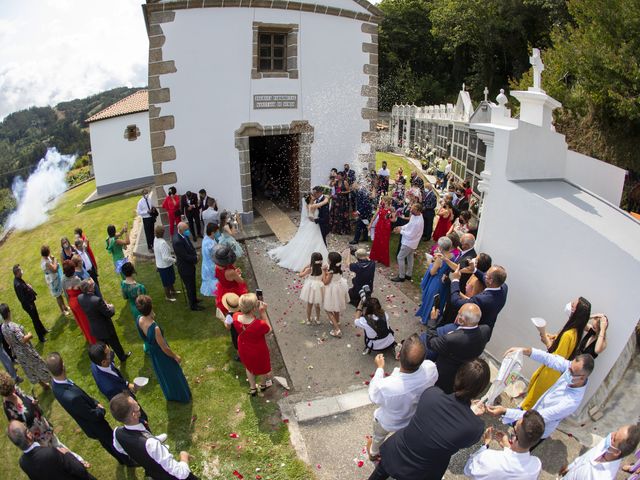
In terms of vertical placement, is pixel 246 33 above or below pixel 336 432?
above

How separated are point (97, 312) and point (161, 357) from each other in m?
1.38

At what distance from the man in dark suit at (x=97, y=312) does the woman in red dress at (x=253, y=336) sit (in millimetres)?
2034

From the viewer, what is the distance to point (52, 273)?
7.25 m

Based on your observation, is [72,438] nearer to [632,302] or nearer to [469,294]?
[469,294]

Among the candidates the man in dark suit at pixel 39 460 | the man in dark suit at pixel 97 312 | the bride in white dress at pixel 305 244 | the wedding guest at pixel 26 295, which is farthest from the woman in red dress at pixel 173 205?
the man in dark suit at pixel 39 460

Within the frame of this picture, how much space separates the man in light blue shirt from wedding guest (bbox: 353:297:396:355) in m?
2.13

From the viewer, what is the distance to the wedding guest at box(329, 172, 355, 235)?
10992 mm

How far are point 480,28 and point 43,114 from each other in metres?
128

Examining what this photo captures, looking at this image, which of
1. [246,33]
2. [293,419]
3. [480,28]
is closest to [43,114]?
[480,28]

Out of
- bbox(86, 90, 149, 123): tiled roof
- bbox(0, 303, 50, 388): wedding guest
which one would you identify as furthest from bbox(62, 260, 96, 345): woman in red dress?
bbox(86, 90, 149, 123): tiled roof

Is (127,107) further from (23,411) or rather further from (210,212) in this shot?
(23,411)

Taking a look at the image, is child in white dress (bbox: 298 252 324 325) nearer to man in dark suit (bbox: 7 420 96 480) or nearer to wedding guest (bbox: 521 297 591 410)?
wedding guest (bbox: 521 297 591 410)

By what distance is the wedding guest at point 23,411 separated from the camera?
383 cm

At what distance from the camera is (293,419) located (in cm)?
511
